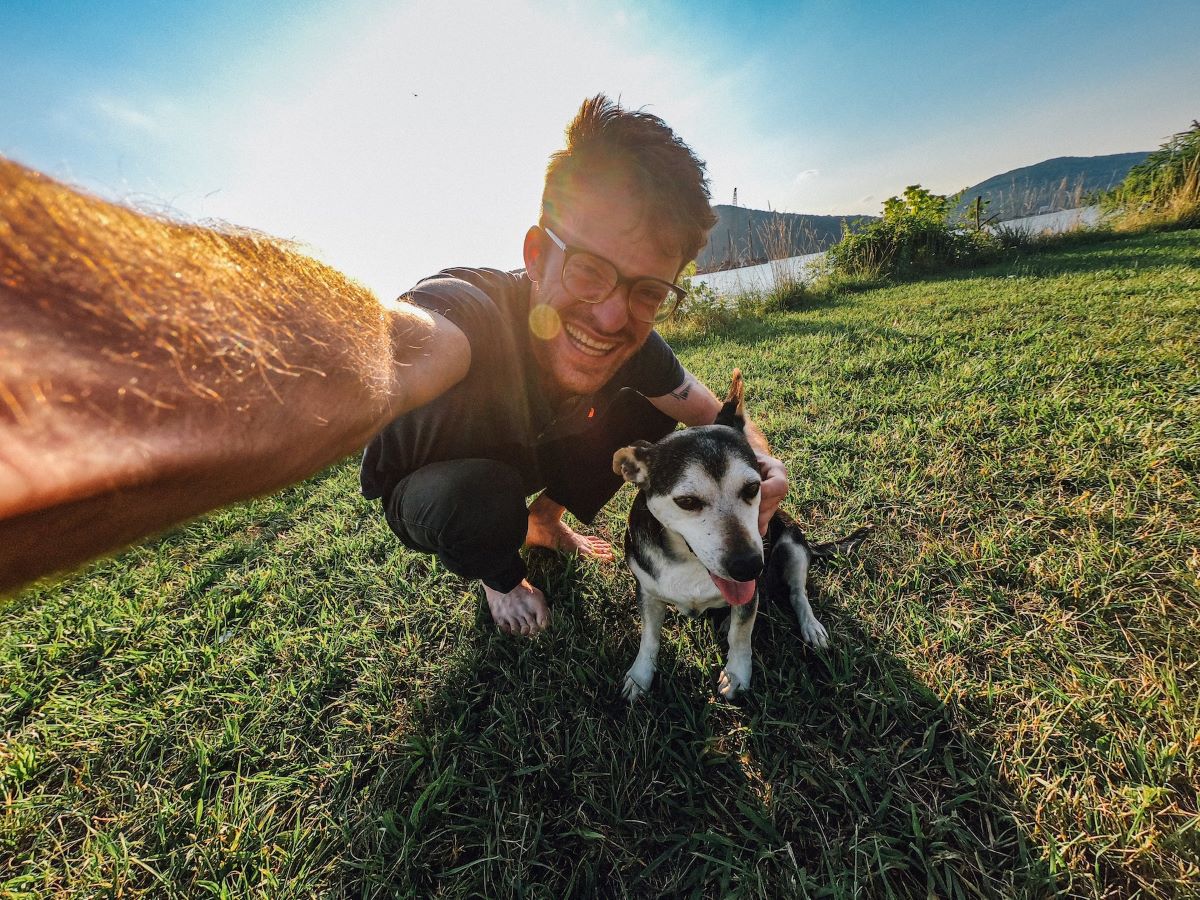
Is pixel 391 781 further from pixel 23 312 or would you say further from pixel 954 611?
pixel 954 611

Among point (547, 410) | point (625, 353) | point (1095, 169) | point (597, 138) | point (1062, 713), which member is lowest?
point (1062, 713)

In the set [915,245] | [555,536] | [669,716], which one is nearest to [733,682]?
[669,716]

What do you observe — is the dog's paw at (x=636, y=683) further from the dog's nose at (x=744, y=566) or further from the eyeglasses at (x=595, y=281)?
the eyeglasses at (x=595, y=281)

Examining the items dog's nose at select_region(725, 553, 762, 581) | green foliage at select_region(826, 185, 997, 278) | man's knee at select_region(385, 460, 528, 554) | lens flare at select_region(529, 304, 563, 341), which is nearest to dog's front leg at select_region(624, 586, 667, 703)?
dog's nose at select_region(725, 553, 762, 581)

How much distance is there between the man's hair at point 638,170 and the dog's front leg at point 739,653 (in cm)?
176

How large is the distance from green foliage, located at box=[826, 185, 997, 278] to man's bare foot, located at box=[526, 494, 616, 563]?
1112 cm

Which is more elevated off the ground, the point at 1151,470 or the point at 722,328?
the point at 722,328

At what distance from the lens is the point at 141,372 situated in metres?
0.45

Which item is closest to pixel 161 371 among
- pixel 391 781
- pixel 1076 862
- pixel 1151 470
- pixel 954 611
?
pixel 391 781

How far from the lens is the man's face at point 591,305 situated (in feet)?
6.70

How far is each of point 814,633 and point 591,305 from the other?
1.89 m

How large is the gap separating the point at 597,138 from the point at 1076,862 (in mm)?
3256

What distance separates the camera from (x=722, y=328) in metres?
8.47

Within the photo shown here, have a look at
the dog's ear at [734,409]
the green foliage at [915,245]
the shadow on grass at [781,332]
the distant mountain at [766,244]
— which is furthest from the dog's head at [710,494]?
the green foliage at [915,245]
